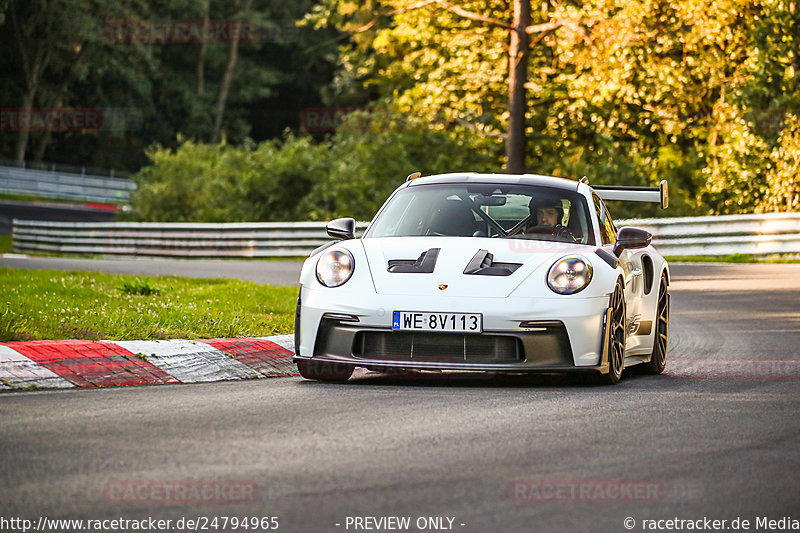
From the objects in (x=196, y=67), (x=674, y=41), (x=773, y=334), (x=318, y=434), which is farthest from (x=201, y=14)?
(x=318, y=434)

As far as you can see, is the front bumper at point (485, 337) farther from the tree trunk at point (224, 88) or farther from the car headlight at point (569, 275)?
the tree trunk at point (224, 88)

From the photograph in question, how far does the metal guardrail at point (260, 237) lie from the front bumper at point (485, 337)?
52.5 ft

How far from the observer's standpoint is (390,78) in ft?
124

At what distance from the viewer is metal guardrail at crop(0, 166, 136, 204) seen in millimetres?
61719

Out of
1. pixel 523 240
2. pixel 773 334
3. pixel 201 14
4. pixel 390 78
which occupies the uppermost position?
pixel 201 14

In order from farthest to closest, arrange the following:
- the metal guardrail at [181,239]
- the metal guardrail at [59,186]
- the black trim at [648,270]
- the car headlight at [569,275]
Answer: the metal guardrail at [59,186], the metal guardrail at [181,239], the black trim at [648,270], the car headlight at [569,275]

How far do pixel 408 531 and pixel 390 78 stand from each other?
34338 mm

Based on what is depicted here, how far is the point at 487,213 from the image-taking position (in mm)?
9453

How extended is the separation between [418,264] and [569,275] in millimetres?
936

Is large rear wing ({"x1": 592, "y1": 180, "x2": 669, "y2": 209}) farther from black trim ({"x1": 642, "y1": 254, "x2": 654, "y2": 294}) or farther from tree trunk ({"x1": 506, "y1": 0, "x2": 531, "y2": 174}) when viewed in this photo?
tree trunk ({"x1": 506, "y1": 0, "x2": 531, "y2": 174})

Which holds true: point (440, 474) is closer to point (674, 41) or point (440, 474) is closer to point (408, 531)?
point (408, 531)

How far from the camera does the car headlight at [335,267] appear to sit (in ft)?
27.7

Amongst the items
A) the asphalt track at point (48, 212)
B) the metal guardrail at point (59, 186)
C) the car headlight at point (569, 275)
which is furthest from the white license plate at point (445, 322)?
the metal guardrail at point (59, 186)

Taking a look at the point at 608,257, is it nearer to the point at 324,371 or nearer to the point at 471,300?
the point at 471,300
